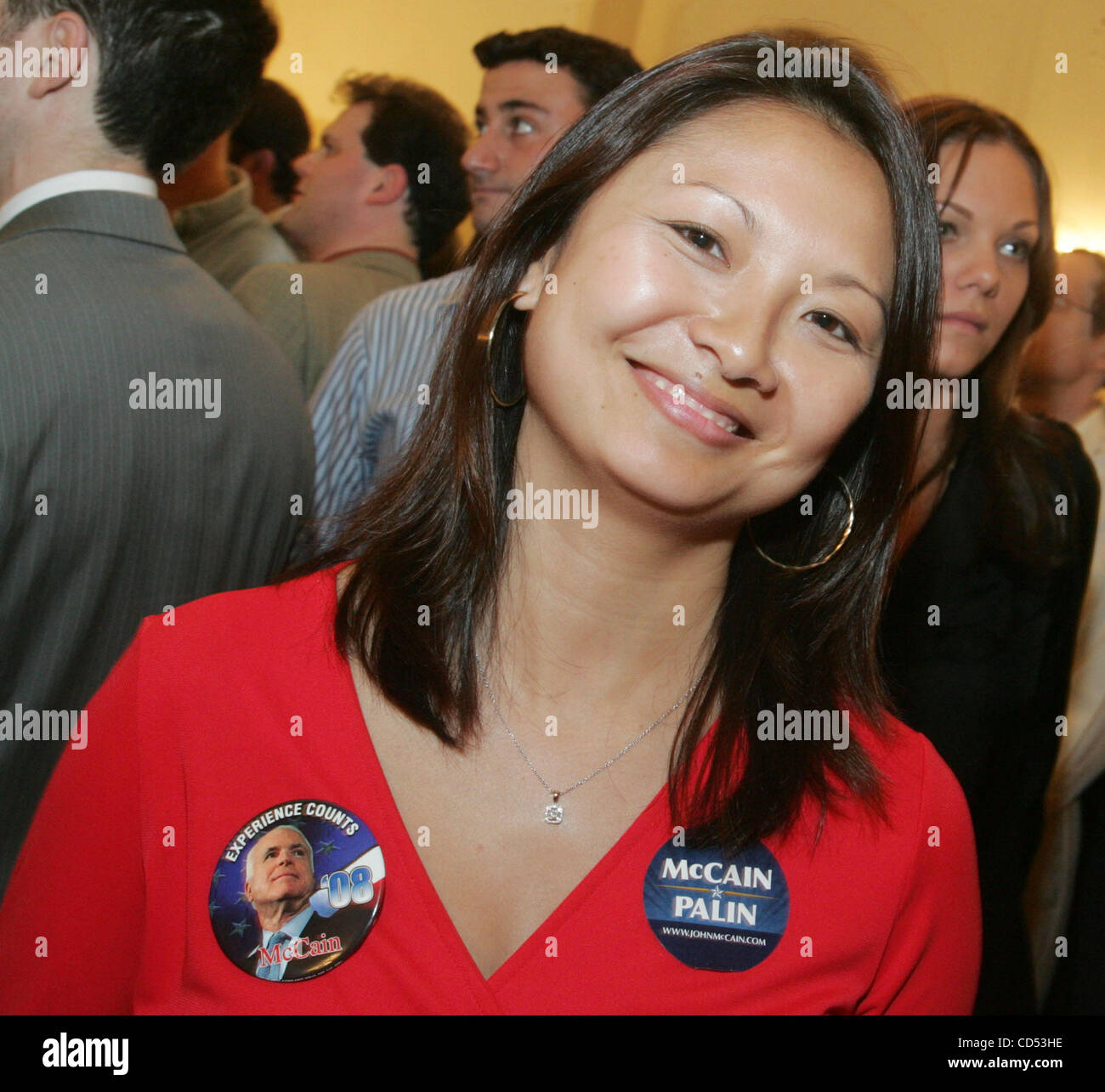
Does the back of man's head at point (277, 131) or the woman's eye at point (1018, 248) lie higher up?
the back of man's head at point (277, 131)

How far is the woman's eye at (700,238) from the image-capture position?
116cm

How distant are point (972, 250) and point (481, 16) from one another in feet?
6.05

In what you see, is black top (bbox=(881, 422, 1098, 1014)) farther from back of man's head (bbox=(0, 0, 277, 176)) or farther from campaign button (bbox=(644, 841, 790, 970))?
back of man's head (bbox=(0, 0, 277, 176))

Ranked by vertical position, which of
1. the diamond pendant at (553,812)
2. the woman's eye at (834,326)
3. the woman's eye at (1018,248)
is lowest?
the diamond pendant at (553,812)

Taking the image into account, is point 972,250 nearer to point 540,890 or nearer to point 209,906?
point 540,890

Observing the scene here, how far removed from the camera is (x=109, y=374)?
152 cm

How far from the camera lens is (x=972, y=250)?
2.06 m

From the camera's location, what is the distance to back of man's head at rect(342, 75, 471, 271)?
9.61 ft

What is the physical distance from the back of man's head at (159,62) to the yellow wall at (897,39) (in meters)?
1.63
